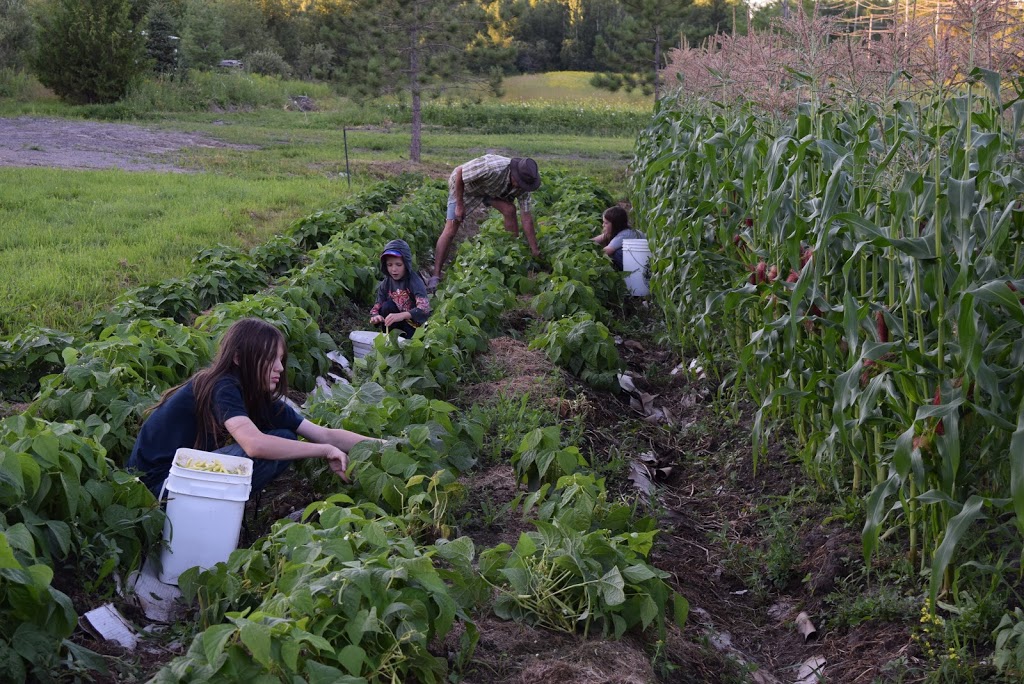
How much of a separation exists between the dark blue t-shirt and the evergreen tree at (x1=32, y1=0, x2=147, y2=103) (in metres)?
27.5

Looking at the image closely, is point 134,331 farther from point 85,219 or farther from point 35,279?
point 85,219

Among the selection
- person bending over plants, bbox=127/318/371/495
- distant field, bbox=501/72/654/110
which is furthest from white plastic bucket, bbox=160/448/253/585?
distant field, bbox=501/72/654/110

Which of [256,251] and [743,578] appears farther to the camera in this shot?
[256,251]

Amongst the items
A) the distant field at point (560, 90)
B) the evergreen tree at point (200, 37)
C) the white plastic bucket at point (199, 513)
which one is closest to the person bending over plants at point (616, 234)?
the white plastic bucket at point (199, 513)

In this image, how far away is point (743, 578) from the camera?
466 centimetres

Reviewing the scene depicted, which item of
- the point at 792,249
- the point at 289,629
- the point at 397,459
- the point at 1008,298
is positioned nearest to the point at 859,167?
the point at 792,249

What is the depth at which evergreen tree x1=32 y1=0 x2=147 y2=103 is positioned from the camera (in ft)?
94.2

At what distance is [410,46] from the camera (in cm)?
2206

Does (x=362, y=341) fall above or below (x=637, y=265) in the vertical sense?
below

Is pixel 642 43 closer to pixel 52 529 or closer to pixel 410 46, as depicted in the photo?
pixel 410 46

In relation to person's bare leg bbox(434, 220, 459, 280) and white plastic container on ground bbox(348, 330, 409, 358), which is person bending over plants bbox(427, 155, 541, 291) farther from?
white plastic container on ground bbox(348, 330, 409, 358)

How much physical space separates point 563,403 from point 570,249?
12.4 feet

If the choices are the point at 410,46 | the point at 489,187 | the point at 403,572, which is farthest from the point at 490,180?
the point at 410,46

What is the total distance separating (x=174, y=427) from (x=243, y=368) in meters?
0.41
